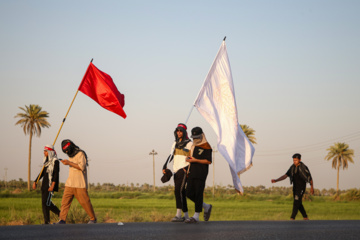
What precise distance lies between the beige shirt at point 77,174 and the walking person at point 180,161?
182 cm

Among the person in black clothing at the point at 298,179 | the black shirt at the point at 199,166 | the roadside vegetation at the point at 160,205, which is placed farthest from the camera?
the roadside vegetation at the point at 160,205

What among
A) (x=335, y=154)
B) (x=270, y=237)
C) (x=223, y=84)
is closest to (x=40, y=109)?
(x=335, y=154)

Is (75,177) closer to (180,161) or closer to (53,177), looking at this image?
(53,177)

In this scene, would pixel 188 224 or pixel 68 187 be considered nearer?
pixel 188 224

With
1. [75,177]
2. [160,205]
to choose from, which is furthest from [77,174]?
[160,205]

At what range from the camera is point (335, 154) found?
113688 mm

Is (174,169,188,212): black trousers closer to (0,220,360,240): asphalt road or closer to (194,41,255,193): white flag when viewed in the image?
(0,220,360,240): asphalt road

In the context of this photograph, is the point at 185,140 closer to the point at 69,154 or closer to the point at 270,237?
the point at 69,154

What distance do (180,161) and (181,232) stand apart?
2842mm

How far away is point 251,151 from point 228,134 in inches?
25.9

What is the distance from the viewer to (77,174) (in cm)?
1270

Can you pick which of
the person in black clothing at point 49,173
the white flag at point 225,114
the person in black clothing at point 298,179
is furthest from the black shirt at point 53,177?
the person in black clothing at point 298,179

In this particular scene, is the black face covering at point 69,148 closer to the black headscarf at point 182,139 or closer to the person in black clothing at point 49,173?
the person in black clothing at point 49,173

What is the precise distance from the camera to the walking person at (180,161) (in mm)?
12336
